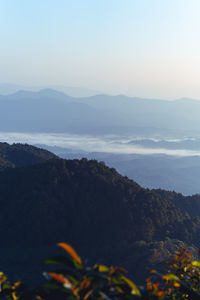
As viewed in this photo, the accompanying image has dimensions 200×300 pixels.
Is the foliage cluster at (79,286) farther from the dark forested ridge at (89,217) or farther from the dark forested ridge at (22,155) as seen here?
the dark forested ridge at (22,155)

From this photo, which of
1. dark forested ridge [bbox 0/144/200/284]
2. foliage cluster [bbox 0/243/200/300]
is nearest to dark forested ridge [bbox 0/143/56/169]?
dark forested ridge [bbox 0/144/200/284]

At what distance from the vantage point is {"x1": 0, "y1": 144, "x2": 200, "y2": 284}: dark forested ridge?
37281 millimetres

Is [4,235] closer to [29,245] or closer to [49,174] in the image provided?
[29,245]

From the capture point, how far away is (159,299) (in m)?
2.86

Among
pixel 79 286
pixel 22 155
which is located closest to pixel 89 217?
pixel 79 286

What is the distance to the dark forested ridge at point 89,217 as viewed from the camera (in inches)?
1468

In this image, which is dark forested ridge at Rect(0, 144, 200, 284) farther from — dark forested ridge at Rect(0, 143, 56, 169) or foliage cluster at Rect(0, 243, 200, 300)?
foliage cluster at Rect(0, 243, 200, 300)

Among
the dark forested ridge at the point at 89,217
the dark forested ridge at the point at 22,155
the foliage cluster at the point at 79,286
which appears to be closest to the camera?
the foliage cluster at the point at 79,286

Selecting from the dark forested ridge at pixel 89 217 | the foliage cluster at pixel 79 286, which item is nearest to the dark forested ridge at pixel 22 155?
the dark forested ridge at pixel 89 217

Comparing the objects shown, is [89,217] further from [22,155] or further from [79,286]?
[22,155]

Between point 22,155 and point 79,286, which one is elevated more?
point 79,286

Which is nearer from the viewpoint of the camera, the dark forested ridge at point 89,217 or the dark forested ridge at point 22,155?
the dark forested ridge at point 89,217

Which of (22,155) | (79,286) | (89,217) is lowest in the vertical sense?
(89,217)

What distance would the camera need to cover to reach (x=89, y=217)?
40.6 meters
